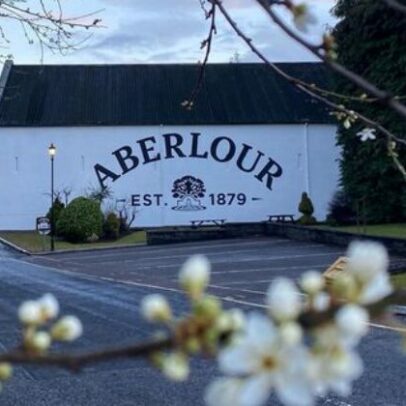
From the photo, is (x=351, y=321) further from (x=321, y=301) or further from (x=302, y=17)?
(x=302, y=17)

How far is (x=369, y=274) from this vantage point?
3.27 ft

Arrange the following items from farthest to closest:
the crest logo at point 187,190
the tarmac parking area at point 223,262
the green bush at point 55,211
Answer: the crest logo at point 187,190 → the green bush at point 55,211 → the tarmac parking area at point 223,262

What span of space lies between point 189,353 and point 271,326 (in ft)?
0.31

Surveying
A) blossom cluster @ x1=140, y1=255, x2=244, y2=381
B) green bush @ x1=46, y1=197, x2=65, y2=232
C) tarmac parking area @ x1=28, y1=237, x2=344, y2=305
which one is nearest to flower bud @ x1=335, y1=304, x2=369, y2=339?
blossom cluster @ x1=140, y1=255, x2=244, y2=381

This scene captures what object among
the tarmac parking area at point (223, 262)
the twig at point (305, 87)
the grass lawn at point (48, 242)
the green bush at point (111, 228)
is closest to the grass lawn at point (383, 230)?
the tarmac parking area at point (223, 262)

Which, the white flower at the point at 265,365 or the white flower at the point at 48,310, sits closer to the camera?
the white flower at the point at 265,365

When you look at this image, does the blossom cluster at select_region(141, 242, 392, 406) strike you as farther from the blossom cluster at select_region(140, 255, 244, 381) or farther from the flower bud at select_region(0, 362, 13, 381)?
the flower bud at select_region(0, 362, 13, 381)

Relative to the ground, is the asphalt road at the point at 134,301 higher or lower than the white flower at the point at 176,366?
lower

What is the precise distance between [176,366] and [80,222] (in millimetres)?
36597

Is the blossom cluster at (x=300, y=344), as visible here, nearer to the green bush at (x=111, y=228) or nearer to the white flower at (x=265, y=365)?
the white flower at (x=265, y=365)

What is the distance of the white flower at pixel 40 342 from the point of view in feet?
3.54

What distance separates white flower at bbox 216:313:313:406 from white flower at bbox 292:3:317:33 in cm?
86

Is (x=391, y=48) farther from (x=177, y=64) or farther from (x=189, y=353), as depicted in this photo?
(x=189, y=353)

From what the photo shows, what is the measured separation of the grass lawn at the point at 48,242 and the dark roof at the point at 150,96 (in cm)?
639
